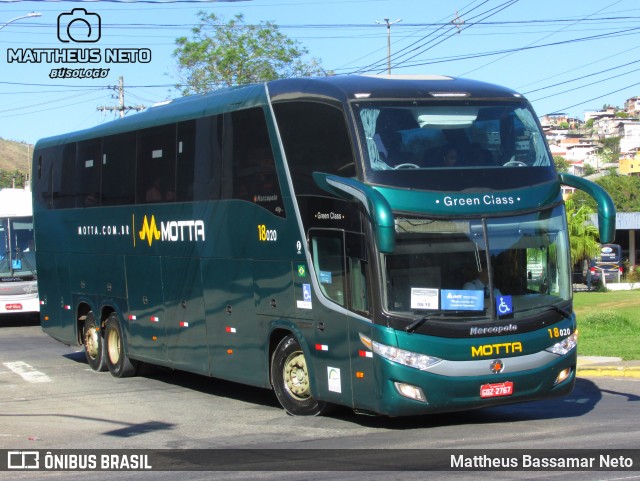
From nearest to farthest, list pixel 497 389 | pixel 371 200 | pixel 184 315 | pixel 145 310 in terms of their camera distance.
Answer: pixel 371 200
pixel 497 389
pixel 184 315
pixel 145 310

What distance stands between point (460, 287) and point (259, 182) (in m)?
3.34

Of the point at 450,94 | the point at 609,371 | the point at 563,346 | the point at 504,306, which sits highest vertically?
the point at 450,94

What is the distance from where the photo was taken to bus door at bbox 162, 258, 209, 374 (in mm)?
14797

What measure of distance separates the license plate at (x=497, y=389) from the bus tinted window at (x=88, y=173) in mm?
9312

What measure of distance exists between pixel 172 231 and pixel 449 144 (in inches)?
219

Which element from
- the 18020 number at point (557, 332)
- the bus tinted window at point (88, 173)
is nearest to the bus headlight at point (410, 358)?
the 18020 number at point (557, 332)

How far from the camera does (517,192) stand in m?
11.4

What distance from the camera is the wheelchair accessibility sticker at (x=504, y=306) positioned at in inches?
437

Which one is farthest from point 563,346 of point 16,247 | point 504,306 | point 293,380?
point 16,247

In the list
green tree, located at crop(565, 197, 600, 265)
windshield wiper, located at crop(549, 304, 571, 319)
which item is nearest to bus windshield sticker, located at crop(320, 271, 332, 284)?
windshield wiper, located at crop(549, 304, 571, 319)

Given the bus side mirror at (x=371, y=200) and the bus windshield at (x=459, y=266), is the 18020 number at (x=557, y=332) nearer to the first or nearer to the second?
the bus windshield at (x=459, y=266)

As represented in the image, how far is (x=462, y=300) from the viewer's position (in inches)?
431

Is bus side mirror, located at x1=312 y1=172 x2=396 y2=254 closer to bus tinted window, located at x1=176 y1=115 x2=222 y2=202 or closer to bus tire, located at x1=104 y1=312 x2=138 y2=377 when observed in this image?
bus tinted window, located at x1=176 y1=115 x2=222 y2=202

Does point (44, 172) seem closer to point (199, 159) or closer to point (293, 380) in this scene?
point (199, 159)
